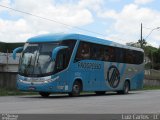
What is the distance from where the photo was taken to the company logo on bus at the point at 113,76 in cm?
3256

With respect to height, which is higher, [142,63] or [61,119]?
[142,63]

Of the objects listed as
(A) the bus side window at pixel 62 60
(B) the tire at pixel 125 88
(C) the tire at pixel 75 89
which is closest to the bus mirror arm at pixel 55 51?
(A) the bus side window at pixel 62 60

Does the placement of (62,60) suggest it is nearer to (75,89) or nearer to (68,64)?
(68,64)

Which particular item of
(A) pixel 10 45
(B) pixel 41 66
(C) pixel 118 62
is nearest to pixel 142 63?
(C) pixel 118 62

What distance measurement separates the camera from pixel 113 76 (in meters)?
33.2

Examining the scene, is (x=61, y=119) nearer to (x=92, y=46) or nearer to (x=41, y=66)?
(x=41, y=66)

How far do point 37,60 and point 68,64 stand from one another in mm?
1906

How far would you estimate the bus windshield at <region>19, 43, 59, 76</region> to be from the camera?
25719mm

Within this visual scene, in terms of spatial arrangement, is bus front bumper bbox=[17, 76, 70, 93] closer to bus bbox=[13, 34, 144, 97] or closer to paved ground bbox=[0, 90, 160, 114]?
bus bbox=[13, 34, 144, 97]

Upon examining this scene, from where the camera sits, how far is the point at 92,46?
2950cm

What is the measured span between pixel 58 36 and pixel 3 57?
38386mm

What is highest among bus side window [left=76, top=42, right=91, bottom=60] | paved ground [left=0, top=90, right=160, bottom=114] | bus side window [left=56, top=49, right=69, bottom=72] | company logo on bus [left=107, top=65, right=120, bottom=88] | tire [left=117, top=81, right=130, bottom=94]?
bus side window [left=76, top=42, right=91, bottom=60]

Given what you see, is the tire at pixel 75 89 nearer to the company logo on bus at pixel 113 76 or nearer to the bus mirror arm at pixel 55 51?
the bus mirror arm at pixel 55 51

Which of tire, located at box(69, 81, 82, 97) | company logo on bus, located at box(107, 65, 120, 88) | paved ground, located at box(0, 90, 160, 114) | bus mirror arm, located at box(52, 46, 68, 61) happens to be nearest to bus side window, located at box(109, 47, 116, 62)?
company logo on bus, located at box(107, 65, 120, 88)
